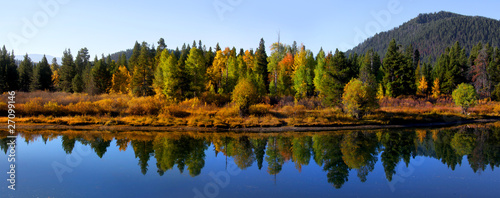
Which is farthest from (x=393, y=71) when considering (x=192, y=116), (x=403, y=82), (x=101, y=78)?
(x=101, y=78)

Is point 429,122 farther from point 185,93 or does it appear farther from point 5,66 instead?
point 5,66

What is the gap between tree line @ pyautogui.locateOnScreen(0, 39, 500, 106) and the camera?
39875mm

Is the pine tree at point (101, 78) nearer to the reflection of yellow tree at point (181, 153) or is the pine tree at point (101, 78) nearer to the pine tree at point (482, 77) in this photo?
the reflection of yellow tree at point (181, 153)

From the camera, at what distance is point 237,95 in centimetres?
3303

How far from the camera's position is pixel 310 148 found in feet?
71.3

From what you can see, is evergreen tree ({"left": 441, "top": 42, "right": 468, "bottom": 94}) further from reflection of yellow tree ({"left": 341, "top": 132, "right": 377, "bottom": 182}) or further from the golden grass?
reflection of yellow tree ({"left": 341, "top": 132, "right": 377, "bottom": 182})

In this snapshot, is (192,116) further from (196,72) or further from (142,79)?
(142,79)

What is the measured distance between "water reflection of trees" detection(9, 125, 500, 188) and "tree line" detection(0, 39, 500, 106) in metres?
8.63

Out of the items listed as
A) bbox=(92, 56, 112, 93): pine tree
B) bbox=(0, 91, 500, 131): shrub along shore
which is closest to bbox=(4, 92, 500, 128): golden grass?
bbox=(0, 91, 500, 131): shrub along shore

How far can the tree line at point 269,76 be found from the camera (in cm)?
3988

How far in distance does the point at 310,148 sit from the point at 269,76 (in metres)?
37.7

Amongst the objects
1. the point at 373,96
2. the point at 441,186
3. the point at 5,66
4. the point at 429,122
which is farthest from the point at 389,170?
the point at 5,66

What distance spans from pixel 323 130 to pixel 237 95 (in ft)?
32.9

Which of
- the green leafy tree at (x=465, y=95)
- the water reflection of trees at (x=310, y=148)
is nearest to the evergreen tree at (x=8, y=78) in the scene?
the water reflection of trees at (x=310, y=148)
